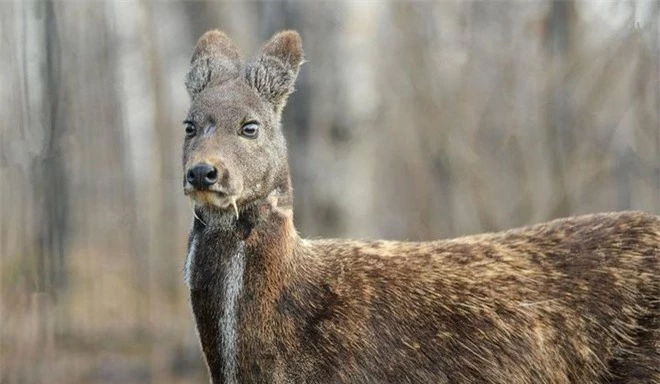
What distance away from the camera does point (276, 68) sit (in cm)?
673

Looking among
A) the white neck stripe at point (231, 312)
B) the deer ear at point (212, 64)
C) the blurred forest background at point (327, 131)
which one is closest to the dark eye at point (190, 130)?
the deer ear at point (212, 64)

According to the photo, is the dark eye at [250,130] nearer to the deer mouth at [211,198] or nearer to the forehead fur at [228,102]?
the forehead fur at [228,102]

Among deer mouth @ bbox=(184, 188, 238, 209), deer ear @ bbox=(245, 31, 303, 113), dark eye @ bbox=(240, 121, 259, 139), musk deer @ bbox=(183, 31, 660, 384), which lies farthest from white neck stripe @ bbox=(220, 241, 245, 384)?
deer ear @ bbox=(245, 31, 303, 113)

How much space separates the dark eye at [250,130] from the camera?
6250 mm

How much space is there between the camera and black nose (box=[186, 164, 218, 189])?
5.72m

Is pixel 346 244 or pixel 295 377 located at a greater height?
pixel 346 244

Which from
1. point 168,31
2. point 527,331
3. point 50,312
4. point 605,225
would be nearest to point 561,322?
point 527,331

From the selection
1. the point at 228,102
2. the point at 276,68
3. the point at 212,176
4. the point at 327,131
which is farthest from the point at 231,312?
the point at 327,131

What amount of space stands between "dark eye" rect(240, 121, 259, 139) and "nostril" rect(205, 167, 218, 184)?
522 millimetres

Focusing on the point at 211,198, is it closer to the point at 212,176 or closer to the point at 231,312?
the point at 212,176

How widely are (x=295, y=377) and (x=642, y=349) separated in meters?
2.14

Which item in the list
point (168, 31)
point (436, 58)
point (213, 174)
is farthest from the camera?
point (168, 31)

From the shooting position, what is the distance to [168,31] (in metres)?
22.9

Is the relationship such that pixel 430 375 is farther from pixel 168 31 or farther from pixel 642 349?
pixel 168 31
